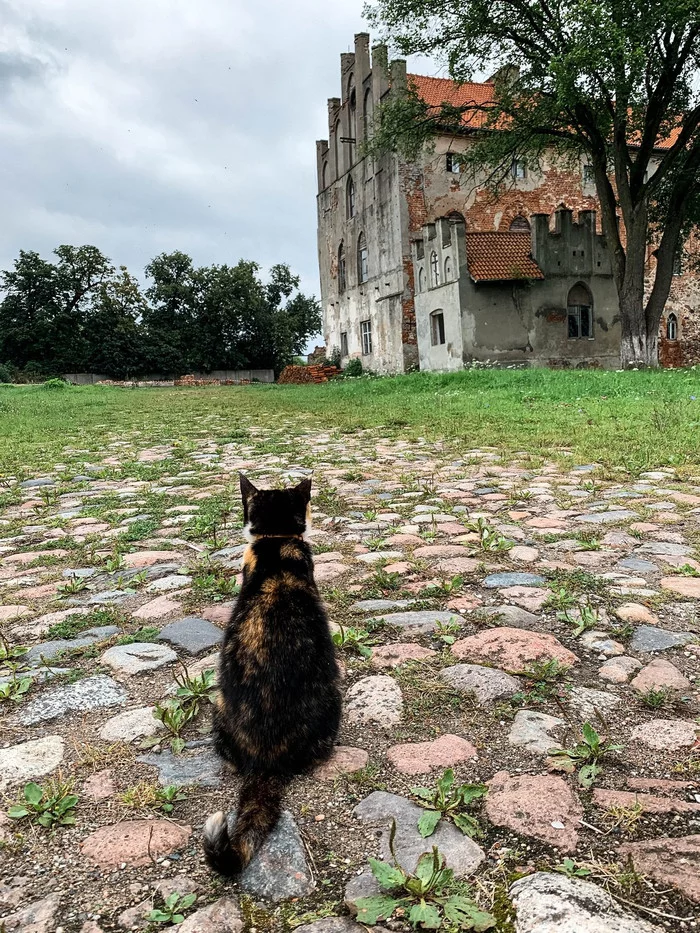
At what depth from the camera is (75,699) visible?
8.17 feet

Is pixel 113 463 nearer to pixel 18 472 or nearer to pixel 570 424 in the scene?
pixel 18 472

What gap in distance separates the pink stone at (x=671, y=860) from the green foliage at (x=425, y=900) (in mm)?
403

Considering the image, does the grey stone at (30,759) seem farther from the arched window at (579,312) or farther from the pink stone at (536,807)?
the arched window at (579,312)

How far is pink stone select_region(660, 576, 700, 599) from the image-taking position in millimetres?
3299

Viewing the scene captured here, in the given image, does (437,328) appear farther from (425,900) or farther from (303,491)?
(425,900)

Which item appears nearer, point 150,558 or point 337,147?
point 150,558

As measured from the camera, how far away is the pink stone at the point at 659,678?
2.40 m

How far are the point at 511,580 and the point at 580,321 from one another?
2604cm

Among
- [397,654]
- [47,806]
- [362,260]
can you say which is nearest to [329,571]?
[397,654]

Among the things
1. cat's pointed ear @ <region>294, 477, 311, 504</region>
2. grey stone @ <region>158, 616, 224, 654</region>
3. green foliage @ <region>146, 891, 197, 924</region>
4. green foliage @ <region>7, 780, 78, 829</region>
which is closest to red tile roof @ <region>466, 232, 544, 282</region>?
grey stone @ <region>158, 616, 224, 654</region>

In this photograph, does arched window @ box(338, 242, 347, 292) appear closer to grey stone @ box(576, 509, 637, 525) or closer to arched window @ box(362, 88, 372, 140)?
arched window @ box(362, 88, 372, 140)

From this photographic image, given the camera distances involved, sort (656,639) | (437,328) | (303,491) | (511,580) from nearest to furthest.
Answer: (303,491) < (656,639) < (511,580) < (437,328)

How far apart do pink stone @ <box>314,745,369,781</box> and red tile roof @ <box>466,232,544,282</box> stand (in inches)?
986

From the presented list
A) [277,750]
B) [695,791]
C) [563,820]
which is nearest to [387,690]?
[277,750]
